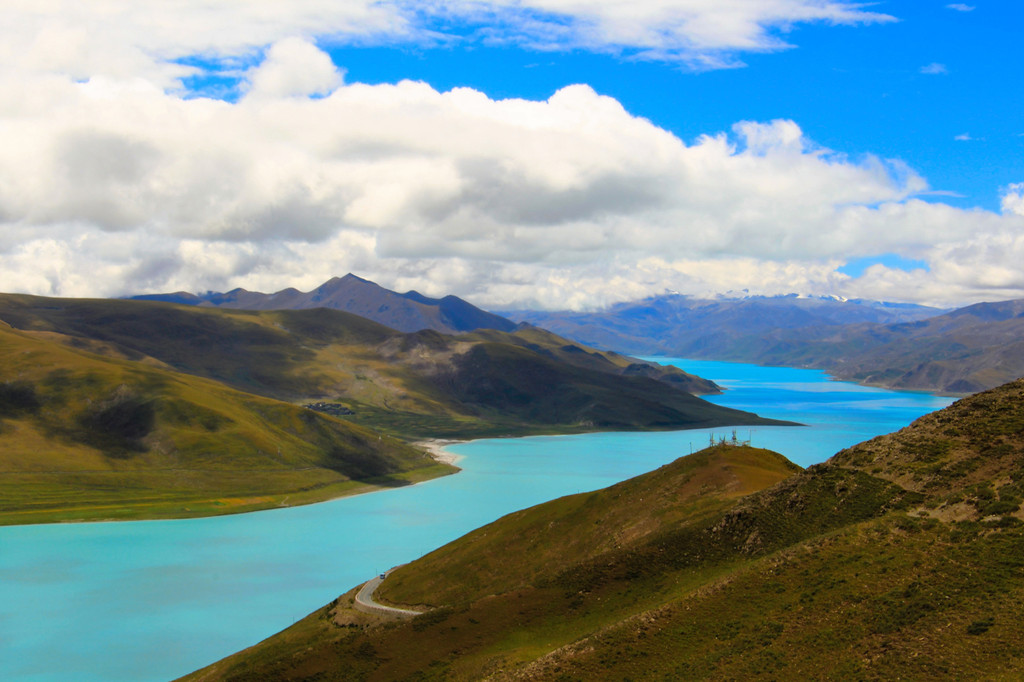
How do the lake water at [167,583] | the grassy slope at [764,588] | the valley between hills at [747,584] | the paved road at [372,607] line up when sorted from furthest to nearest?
the lake water at [167,583] < the paved road at [372,607] < the valley between hills at [747,584] < the grassy slope at [764,588]

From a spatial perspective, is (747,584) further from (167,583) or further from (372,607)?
(167,583)

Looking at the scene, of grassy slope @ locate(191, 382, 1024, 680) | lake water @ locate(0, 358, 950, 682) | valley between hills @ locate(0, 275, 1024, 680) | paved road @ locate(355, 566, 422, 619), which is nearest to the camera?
grassy slope @ locate(191, 382, 1024, 680)

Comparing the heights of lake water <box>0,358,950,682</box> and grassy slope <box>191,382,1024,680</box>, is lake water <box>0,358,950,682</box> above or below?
below

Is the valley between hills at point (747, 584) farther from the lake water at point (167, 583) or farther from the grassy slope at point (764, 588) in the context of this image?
the lake water at point (167, 583)

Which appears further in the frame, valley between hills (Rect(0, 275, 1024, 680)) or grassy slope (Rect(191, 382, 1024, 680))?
valley between hills (Rect(0, 275, 1024, 680))

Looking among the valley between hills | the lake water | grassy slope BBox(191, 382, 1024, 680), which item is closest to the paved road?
the valley between hills

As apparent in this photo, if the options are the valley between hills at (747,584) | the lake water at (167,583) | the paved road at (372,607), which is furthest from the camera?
the lake water at (167,583)

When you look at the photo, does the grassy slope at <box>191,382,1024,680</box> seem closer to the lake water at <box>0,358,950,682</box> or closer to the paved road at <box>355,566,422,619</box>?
the paved road at <box>355,566,422,619</box>

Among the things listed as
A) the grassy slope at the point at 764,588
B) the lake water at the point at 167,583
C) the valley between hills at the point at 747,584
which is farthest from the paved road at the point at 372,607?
the lake water at the point at 167,583

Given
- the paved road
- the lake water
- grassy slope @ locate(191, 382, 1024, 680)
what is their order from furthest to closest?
the lake water
the paved road
grassy slope @ locate(191, 382, 1024, 680)

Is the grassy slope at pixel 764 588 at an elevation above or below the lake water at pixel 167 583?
above
